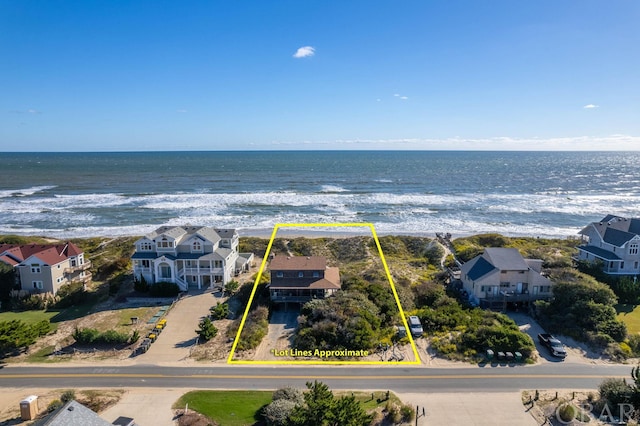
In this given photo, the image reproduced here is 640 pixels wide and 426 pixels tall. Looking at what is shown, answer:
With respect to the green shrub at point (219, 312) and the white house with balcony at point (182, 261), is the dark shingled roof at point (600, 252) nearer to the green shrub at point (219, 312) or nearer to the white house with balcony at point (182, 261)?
the green shrub at point (219, 312)

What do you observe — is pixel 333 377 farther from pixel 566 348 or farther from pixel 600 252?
pixel 600 252

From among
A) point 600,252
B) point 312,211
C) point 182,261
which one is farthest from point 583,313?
point 312,211

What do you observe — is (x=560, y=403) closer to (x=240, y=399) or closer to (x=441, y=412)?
(x=441, y=412)

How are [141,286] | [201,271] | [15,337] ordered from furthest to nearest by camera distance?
[201,271], [141,286], [15,337]

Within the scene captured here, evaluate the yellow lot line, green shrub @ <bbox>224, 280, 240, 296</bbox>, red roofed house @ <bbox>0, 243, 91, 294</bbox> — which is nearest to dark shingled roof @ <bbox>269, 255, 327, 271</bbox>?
green shrub @ <bbox>224, 280, 240, 296</bbox>

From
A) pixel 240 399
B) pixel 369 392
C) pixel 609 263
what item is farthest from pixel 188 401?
pixel 609 263

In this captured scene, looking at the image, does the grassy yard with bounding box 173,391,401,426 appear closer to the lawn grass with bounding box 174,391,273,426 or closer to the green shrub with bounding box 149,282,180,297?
the lawn grass with bounding box 174,391,273,426
